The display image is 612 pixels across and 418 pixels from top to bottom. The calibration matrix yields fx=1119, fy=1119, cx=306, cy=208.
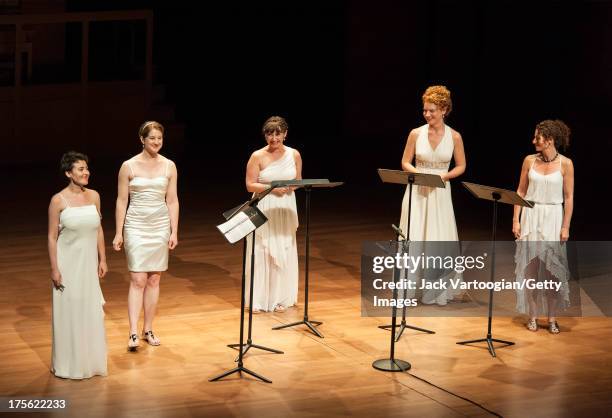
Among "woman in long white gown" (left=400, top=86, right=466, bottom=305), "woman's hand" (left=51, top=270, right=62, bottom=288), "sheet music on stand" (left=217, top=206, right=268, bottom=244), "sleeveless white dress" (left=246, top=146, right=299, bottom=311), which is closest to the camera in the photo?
"woman's hand" (left=51, top=270, right=62, bottom=288)

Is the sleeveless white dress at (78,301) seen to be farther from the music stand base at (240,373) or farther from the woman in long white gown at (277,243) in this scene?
the woman in long white gown at (277,243)

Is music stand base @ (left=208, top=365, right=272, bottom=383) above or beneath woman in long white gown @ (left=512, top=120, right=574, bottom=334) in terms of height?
beneath

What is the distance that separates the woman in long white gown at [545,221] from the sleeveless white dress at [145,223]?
102 inches

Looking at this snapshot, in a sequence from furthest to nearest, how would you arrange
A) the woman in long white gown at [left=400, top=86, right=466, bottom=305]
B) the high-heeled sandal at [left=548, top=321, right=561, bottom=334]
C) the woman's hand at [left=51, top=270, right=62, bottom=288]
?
1. the woman in long white gown at [left=400, top=86, right=466, bottom=305]
2. the high-heeled sandal at [left=548, top=321, right=561, bottom=334]
3. the woman's hand at [left=51, top=270, right=62, bottom=288]

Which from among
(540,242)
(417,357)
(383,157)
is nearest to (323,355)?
(417,357)

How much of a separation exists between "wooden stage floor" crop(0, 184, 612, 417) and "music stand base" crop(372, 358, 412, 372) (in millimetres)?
57

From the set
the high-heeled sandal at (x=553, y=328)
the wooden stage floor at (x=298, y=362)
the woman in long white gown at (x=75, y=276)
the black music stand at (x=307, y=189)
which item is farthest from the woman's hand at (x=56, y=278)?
the high-heeled sandal at (x=553, y=328)

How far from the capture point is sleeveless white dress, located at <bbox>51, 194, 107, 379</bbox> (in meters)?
6.84

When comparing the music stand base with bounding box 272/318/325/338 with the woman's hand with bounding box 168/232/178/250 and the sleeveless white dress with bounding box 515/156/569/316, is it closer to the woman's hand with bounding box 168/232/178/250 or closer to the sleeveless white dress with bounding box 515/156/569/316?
the woman's hand with bounding box 168/232/178/250

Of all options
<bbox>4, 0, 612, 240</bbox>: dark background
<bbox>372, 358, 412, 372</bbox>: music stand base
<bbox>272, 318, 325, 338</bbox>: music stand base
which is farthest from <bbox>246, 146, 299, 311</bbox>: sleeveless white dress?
<bbox>4, 0, 612, 240</bbox>: dark background

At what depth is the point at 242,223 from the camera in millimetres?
6973

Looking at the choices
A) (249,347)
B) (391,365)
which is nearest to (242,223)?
(249,347)

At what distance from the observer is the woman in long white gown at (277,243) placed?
845 centimetres

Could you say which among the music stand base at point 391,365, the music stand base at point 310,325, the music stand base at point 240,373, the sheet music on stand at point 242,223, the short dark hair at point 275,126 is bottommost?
the music stand base at point 240,373
